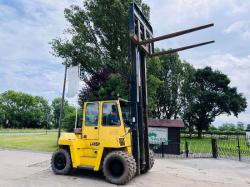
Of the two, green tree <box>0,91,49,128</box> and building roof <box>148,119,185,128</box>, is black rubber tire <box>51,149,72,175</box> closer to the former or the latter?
building roof <box>148,119,185,128</box>

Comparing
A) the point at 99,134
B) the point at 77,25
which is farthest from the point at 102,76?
the point at 99,134

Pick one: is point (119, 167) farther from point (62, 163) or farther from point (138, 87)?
point (138, 87)

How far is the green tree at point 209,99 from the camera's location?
38562 millimetres

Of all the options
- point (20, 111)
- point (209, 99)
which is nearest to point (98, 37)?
point (209, 99)

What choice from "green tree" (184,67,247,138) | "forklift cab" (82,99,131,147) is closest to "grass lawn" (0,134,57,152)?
"forklift cab" (82,99,131,147)

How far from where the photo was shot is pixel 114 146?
785 cm

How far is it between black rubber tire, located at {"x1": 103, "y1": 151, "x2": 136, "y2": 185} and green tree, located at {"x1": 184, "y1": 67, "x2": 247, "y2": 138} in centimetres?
3291

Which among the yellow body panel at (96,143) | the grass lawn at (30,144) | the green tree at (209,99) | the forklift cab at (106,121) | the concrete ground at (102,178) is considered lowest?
the concrete ground at (102,178)

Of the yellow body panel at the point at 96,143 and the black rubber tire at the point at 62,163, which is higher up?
the yellow body panel at the point at 96,143

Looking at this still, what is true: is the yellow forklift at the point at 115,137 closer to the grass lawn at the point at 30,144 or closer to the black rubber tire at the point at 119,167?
the black rubber tire at the point at 119,167

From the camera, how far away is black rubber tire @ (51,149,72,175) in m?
8.48

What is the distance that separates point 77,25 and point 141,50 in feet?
47.8

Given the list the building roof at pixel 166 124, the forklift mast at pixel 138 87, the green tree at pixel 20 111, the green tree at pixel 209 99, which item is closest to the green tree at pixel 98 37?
the building roof at pixel 166 124

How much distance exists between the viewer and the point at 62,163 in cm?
869
